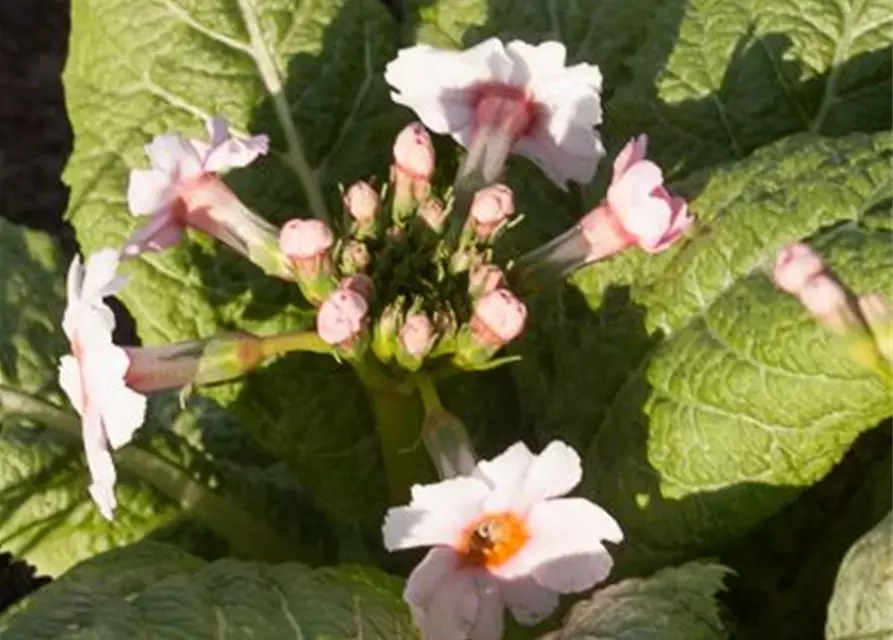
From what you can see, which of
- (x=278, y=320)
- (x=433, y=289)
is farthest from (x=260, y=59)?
(x=433, y=289)

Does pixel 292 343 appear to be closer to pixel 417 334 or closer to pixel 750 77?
pixel 417 334

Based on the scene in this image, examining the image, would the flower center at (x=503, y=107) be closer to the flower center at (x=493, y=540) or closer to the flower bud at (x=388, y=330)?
the flower bud at (x=388, y=330)

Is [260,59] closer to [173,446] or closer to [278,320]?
[278,320]

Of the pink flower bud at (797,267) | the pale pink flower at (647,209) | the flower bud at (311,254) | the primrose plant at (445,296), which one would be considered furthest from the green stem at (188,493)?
the pink flower bud at (797,267)

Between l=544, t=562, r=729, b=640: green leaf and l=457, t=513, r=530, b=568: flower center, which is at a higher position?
l=457, t=513, r=530, b=568: flower center

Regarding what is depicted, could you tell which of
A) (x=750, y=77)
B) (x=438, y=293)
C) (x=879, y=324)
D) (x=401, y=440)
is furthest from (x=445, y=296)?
(x=750, y=77)

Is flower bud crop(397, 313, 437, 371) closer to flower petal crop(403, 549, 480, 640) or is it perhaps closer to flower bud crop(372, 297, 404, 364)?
flower bud crop(372, 297, 404, 364)

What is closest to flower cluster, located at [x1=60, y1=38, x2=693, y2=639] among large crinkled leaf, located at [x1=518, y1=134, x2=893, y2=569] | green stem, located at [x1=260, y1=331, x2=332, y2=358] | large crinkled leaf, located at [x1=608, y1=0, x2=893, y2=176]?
green stem, located at [x1=260, y1=331, x2=332, y2=358]
